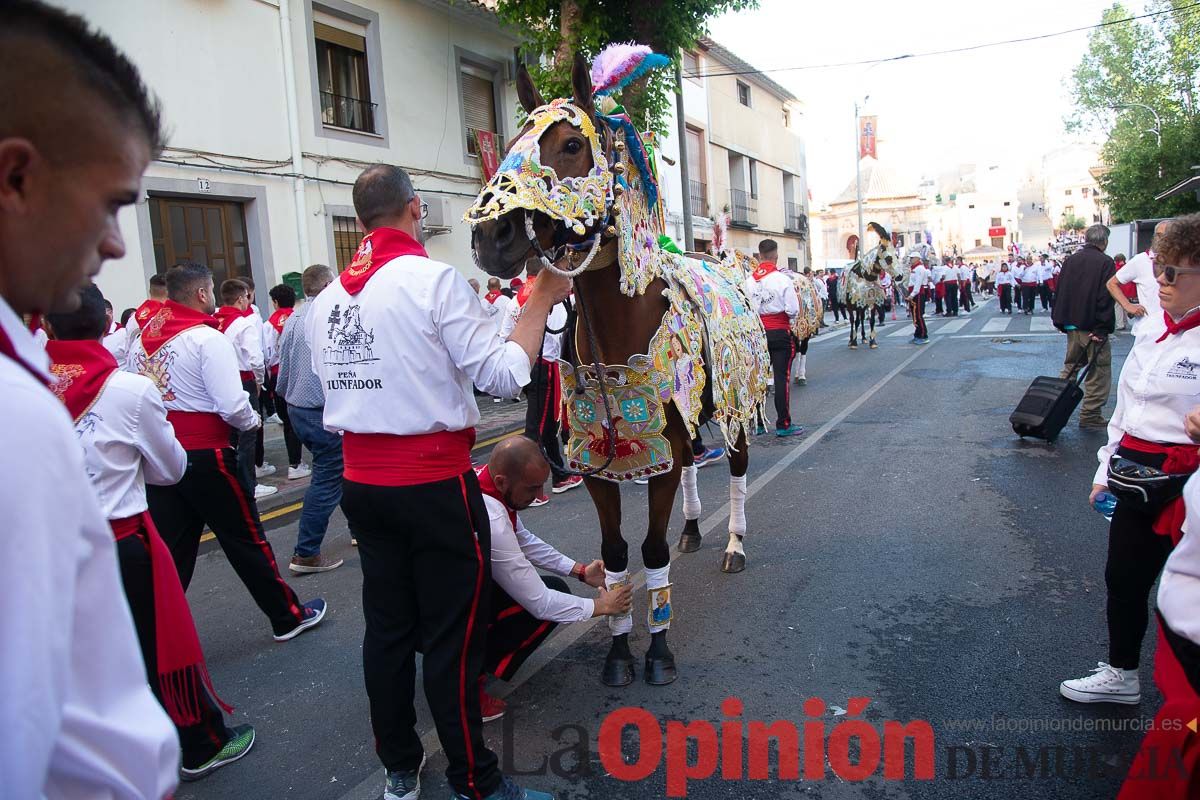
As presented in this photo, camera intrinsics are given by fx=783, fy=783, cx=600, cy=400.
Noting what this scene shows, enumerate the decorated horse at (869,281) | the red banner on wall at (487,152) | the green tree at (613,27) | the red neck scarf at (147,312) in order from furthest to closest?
the decorated horse at (869,281) → the red banner on wall at (487,152) → the green tree at (613,27) → the red neck scarf at (147,312)

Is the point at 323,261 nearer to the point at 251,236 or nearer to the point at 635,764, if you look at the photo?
the point at 251,236

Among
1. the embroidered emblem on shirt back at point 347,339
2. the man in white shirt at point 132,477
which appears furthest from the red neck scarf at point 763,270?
the man in white shirt at point 132,477

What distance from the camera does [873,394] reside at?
11.1 m

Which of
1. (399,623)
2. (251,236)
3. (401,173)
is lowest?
(399,623)

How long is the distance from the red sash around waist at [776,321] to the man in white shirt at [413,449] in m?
6.60

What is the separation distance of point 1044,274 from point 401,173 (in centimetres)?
2866

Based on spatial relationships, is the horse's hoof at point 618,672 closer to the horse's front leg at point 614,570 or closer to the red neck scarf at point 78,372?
the horse's front leg at point 614,570

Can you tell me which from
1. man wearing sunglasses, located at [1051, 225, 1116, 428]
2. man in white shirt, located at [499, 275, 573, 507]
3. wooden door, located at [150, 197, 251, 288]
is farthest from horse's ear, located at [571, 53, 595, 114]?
wooden door, located at [150, 197, 251, 288]

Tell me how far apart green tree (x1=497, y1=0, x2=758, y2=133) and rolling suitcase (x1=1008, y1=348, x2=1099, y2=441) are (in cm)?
742

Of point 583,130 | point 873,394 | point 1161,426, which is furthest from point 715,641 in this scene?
point 873,394

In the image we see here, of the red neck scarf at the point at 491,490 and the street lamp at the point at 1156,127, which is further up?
the street lamp at the point at 1156,127

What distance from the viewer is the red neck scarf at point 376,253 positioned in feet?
8.27

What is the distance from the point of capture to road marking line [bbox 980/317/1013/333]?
2023 cm

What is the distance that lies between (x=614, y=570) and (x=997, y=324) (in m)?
21.8
